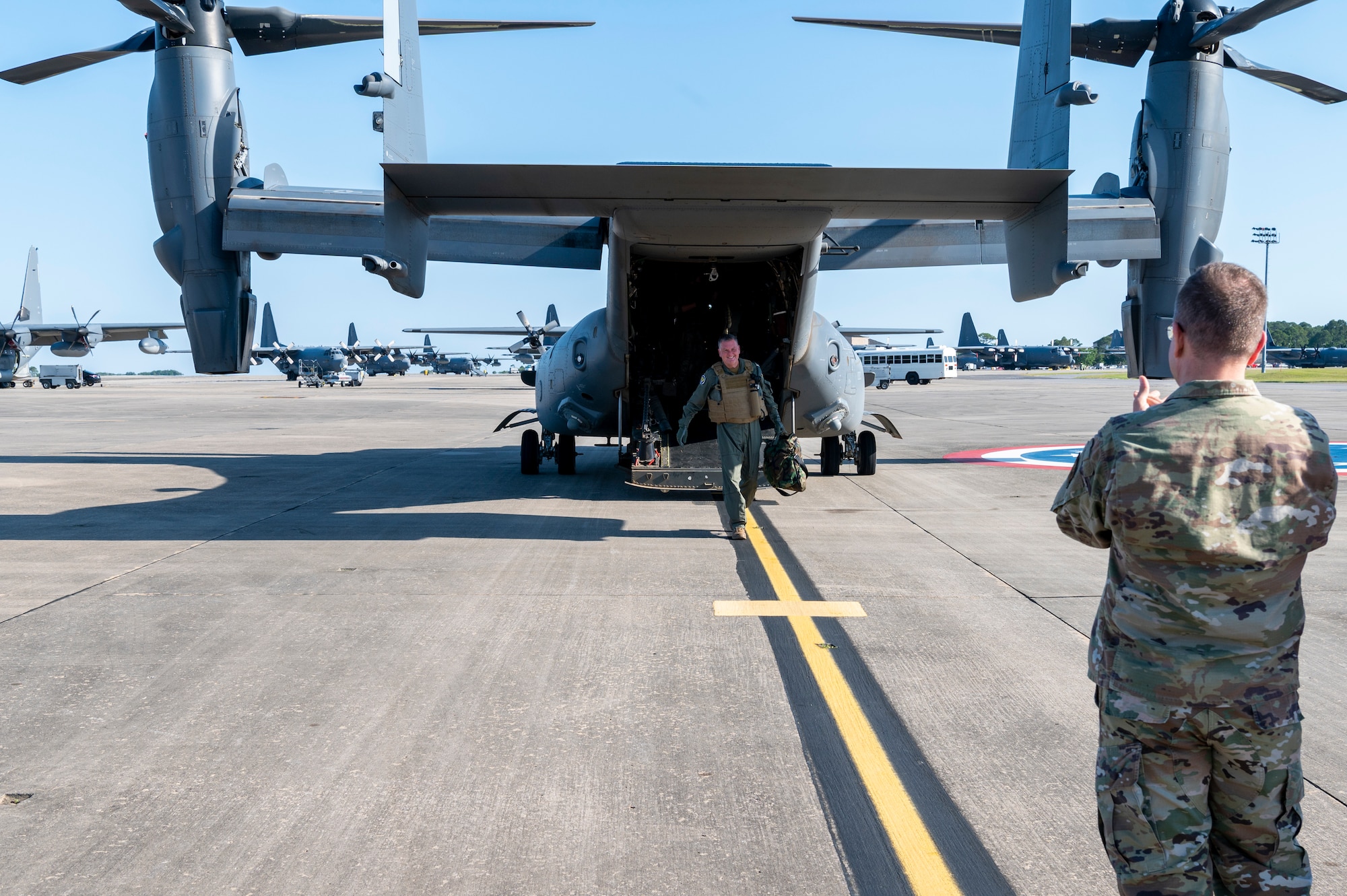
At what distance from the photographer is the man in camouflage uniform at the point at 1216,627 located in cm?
237

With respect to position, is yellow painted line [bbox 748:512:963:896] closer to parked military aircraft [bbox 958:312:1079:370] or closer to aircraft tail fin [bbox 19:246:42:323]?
aircraft tail fin [bbox 19:246:42:323]

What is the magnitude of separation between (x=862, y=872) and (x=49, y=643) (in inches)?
→ 192

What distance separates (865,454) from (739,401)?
18.7 ft

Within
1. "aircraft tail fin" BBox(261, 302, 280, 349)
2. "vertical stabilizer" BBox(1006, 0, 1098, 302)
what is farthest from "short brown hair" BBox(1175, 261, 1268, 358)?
"aircraft tail fin" BBox(261, 302, 280, 349)

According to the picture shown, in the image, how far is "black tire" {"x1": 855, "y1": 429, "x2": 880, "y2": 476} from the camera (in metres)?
14.7

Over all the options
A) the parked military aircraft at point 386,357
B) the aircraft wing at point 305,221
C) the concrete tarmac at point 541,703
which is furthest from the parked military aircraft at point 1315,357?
the concrete tarmac at point 541,703

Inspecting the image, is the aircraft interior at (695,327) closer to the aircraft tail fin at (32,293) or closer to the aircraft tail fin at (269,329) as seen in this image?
the aircraft tail fin at (32,293)

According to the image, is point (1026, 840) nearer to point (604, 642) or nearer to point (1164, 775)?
point (1164, 775)

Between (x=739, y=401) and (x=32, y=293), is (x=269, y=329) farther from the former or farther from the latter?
(x=739, y=401)

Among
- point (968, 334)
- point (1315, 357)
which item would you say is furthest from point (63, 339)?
point (1315, 357)

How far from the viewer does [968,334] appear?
11219 centimetres

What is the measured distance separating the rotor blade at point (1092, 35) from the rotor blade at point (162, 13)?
823cm

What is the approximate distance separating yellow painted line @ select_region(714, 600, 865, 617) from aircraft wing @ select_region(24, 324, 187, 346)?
2235 inches

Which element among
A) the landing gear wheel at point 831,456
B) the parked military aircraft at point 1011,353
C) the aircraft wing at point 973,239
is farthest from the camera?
the parked military aircraft at point 1011,353
